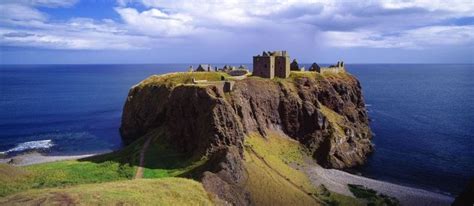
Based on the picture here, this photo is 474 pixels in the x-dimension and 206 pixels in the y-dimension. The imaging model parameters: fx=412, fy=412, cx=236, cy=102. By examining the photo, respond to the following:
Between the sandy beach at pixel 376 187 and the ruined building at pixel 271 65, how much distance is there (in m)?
28.3

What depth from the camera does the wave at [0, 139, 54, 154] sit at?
103 m

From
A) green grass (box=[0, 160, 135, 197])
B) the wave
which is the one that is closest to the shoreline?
the wave

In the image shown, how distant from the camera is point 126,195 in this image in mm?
52062

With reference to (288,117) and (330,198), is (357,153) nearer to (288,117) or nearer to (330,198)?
(288,117)

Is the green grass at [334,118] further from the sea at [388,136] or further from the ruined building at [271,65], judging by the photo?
the ruined building at [271,65]

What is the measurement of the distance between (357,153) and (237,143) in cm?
3579

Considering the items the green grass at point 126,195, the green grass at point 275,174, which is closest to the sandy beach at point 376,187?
the green grass at point 275,174

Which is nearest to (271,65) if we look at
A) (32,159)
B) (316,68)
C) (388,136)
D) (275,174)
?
(316,68)

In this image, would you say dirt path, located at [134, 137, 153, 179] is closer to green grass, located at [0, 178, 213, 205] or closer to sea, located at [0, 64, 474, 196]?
green grass, located at [0, 178, 213, 205]

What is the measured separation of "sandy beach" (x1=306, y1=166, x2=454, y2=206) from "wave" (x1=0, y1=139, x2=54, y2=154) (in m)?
67.5

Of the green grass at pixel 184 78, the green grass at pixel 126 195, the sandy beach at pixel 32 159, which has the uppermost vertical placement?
the green grass at pixel 184 78

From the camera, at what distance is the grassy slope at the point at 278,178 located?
225 ft

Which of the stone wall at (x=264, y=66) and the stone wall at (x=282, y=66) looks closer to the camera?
the stone wall at (x=264, y=66)

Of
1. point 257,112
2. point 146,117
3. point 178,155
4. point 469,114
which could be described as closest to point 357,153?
point 257,112
